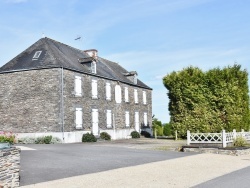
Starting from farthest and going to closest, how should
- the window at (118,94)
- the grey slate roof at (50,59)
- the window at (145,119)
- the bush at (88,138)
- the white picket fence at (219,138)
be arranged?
the window at (145,119)
the window at (118,94)
the bush at (88,138)
the grey slate roof at (50,59)
the white picket fence at (219,138)

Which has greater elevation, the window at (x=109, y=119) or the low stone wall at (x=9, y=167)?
the window at (x=109, y=119)

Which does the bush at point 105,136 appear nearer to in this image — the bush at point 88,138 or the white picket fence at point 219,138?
the bush at point 88,138

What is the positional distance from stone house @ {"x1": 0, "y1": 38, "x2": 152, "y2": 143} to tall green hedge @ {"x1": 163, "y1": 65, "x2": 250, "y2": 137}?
8.02m

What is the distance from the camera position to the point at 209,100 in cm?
2638

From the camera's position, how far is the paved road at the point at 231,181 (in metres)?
9.76

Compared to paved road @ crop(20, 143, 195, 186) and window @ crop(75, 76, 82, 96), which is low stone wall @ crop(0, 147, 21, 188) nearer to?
paved road @ crop(20, 143, 195, 186)

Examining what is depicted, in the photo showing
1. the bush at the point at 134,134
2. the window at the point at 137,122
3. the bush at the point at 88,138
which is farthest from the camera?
the window at the point at 137,122

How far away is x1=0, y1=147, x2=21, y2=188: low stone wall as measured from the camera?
919 cm

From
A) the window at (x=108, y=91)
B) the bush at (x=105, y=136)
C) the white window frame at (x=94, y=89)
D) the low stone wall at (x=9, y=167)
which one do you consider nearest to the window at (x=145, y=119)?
the window at (x=108, y=91)

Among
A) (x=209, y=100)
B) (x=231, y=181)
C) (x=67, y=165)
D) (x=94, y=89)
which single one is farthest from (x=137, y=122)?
(x=231, y=181)

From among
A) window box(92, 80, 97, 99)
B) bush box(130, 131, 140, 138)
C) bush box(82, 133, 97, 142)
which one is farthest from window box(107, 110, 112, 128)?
bush box(82, 133, 97, 142)

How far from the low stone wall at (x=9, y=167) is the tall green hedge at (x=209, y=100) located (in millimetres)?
18763

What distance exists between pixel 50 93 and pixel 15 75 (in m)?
3.99

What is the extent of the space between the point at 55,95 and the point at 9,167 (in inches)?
760
